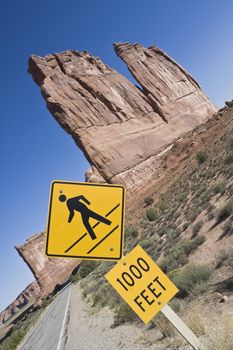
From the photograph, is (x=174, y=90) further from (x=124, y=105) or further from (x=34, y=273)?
(x=34, y=273)

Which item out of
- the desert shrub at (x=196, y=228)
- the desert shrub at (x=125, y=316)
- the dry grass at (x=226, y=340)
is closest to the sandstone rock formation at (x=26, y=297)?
the desert shrub at (x=196, y=228)

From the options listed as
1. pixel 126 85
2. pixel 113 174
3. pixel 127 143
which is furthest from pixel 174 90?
pixel 113 174

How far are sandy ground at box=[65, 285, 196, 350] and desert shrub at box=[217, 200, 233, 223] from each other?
5.10m

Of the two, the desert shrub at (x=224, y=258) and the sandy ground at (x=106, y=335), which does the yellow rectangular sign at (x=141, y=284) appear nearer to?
the sandy ground at (x=106, y=335)

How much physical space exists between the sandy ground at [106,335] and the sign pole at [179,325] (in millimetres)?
1832

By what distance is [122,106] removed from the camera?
5500cm

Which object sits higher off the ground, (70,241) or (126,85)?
(126,85)

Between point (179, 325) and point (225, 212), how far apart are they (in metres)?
9.70

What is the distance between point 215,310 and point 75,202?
416 centimetres

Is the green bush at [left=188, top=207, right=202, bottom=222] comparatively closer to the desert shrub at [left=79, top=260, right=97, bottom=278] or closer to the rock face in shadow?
the desert shrub at [left=79, top=260, right=97, bottom=278]

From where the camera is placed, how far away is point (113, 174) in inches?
1897

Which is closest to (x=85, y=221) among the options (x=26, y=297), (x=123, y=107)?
(x=123, y=107)

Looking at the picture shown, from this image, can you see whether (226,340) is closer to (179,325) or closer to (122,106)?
(179,325)

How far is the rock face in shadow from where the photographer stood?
4972 cm
